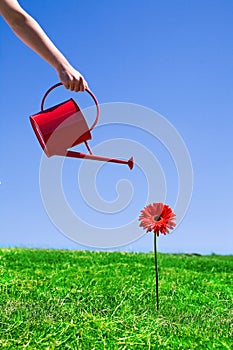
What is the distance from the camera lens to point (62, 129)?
2.79 metres

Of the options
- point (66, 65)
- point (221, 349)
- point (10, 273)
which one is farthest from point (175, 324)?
point (10, 273)

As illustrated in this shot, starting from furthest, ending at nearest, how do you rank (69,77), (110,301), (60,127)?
(110,301)
(60,127)
(69,77)

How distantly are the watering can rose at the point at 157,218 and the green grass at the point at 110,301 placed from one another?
486mm

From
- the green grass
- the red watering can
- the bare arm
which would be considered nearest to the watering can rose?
the green grass

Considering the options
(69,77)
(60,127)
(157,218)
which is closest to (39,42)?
(69,77)

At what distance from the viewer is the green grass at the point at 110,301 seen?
106 inches

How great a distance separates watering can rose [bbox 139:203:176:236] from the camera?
11.1ft

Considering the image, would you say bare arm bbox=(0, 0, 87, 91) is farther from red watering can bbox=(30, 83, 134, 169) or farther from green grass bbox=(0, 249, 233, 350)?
green grass bbox=(0, 249, 233, 350)

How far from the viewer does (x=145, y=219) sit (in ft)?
11.2

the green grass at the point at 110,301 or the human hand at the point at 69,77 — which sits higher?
the human hand at the point at 69,77

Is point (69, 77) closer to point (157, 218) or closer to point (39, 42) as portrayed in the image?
point (39, 42)

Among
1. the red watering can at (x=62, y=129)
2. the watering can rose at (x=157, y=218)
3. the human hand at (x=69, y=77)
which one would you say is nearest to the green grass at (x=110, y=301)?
the watering can rose at (x=157, y=218)

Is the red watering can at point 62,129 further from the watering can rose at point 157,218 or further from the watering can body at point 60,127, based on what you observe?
the watering can rose at point 157,218

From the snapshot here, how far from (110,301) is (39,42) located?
6.79ft
